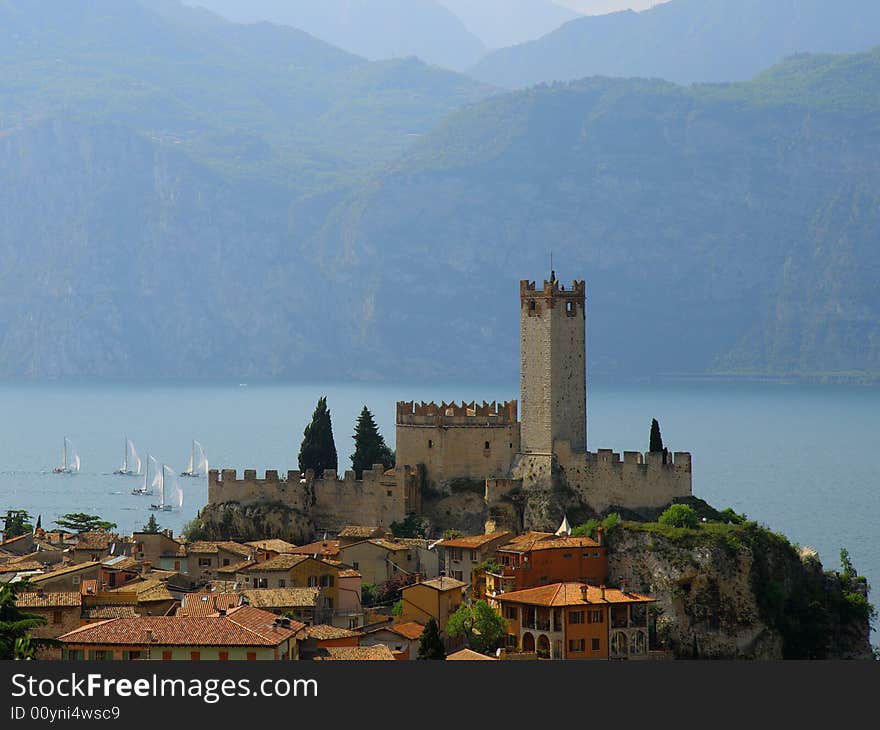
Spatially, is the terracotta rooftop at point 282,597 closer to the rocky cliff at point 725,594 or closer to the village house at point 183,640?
the village house at point 183,640

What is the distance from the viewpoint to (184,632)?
45.6m

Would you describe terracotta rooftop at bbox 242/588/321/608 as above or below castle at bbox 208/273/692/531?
below

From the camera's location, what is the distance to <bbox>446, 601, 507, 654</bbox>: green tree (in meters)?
55.2

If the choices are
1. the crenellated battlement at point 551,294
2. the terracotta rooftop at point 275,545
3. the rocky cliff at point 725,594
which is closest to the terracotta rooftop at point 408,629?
the rocky cliff at point 725,594

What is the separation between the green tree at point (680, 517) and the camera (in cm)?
6512

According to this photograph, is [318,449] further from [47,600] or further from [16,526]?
[47,600]

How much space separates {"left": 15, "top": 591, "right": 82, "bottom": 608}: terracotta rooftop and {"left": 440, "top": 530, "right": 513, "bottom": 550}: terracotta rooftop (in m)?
14.9

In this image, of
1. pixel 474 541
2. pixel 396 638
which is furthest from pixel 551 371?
pixel 396 638

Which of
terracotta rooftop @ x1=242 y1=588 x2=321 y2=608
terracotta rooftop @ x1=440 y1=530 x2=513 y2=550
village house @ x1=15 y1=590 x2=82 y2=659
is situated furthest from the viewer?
terracotta rooftop @ x1=440 y1=530 x2=513 y2=550

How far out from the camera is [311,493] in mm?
73438

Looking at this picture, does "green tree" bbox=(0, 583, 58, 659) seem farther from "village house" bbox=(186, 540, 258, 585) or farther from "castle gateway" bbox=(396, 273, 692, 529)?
Answer: "castle gateway" bbox=(396, 273, 692, 529)

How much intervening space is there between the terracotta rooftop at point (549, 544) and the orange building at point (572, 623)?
10.1 ft

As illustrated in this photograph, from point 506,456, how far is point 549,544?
458 inches

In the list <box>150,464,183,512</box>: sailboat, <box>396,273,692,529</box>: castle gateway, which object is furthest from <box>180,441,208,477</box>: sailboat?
<box>396,273,692,529</box>: castle gateway
